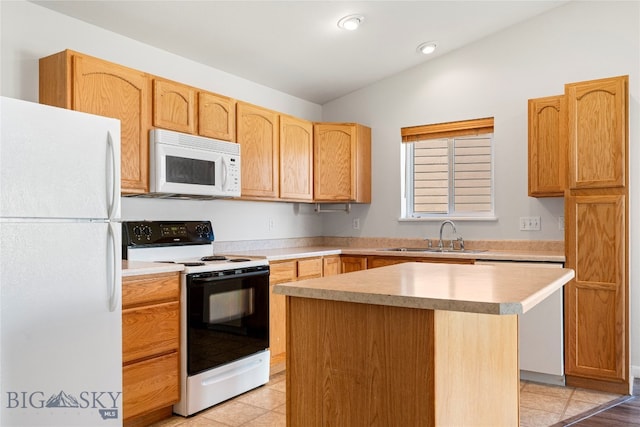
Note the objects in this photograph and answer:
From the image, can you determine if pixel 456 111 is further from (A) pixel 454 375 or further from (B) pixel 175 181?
(A) pixel 454 375

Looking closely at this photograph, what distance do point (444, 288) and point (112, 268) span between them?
5.04 ft

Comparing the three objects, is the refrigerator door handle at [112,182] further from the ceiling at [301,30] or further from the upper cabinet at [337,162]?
the upper cabinet at [337,162]

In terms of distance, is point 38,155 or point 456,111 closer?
point 38,155

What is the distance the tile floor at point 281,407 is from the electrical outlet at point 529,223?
4.09ft

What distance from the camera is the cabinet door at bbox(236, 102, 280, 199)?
3.79 meters

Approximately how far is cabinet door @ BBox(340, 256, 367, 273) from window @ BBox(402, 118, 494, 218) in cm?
81

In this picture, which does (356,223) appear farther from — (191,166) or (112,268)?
(112,268)

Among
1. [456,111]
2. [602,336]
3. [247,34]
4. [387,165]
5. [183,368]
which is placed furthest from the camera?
[387,165]

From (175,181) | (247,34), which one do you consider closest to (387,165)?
(247,34)

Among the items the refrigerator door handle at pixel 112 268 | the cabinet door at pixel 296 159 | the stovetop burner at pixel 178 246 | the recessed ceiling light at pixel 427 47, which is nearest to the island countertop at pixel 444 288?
the refrigerator door handle at pixel 112 268

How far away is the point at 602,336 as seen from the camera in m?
3.29

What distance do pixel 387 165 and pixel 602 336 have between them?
237 cm

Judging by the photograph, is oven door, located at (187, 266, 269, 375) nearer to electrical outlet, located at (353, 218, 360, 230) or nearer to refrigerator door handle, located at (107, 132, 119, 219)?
refrigerator door handle, located at (107, 132, 119, 219)

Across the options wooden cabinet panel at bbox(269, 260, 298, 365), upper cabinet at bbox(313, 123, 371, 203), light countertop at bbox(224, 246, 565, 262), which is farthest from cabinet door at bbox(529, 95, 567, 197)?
wooden cabinet panel at bbox(269, 260, 298, 365)
